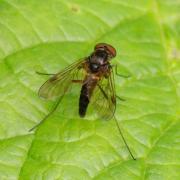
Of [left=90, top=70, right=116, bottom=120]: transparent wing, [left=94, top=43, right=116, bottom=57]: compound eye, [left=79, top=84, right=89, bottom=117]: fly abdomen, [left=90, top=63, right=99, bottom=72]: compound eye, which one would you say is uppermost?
[left=94, top=43, right=116, bottom=57]: compound eye

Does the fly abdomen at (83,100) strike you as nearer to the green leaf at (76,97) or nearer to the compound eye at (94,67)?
the green leaf at (76,97)

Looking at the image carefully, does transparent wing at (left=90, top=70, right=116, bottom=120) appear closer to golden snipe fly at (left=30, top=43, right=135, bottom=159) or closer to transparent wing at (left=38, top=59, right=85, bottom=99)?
golden snipe fly at (left=30, top=43, right=135, bottom=159)

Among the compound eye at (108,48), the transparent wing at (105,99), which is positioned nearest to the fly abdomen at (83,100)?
the transparent wing at (105,99)

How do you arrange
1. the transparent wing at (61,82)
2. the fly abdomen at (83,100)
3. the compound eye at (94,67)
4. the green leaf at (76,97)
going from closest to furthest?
the green leaf at (76,97), the fly abdomen at (83,100), the transparent wing at (61,82), the compound eye at (94,67)

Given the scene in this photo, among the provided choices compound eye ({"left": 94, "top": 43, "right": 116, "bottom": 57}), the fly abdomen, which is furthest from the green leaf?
compound eye ({"left": 94, "top": 43, "right": 116, "bottom": 57})

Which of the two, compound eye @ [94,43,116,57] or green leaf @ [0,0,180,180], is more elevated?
compound eye @ [94,43,116,57]

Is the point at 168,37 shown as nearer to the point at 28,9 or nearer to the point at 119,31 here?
the point at 119,31
